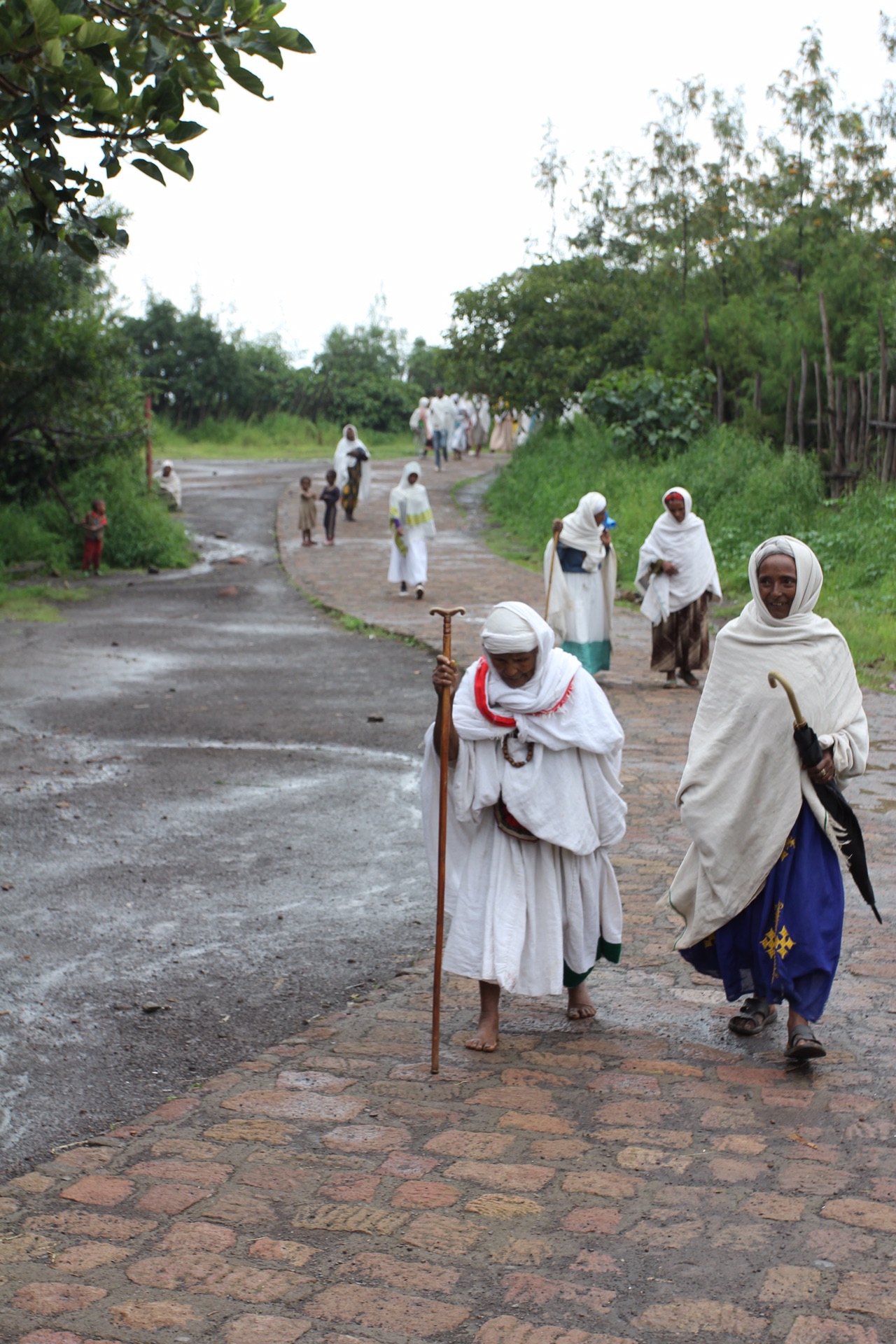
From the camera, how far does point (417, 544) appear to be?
1830cm

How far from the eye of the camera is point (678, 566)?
12.3 metres

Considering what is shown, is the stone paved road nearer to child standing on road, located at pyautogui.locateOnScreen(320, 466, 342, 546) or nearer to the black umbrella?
the black umbrella

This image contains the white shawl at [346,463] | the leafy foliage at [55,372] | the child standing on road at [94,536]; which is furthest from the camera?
the white shawl at [346,463]

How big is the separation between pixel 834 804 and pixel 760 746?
35cm

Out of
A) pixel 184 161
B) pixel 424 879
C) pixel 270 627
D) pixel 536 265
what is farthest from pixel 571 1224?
pixel 536 265

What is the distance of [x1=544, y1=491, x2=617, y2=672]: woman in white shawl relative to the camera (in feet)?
40.0

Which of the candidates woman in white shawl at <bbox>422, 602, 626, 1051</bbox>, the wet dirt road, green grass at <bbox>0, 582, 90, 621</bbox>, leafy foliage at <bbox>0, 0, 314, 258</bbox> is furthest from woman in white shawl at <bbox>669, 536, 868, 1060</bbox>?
green grass at <bbox>0, 582, 90, 621</bbox>

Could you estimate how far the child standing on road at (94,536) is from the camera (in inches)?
823

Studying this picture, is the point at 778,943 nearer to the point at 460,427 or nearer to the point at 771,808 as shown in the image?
the point at 771,808

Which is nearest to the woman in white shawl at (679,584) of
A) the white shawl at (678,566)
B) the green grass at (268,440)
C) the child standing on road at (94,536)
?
the white shawl at (678,566)

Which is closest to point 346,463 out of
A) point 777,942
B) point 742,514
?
point 742,514

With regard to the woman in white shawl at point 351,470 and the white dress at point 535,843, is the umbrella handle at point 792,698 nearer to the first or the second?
the white dress at point 535,843

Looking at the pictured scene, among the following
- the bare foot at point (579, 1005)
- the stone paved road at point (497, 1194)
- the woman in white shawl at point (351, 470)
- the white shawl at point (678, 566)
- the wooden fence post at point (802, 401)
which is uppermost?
the wooden fence post at point (802, 401)

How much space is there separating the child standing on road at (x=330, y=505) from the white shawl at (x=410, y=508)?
561 centimetres
